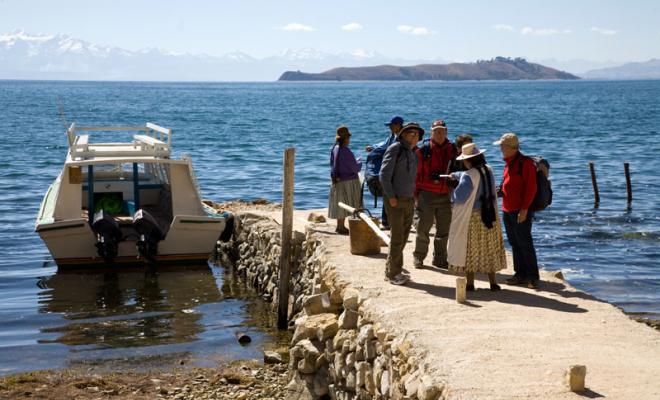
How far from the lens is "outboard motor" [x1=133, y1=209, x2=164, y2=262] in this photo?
1761 cm

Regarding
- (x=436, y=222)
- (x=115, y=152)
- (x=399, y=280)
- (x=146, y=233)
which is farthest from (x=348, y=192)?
(x=115, y=152)

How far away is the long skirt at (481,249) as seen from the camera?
1012 centimetres

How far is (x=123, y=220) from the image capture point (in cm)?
1870

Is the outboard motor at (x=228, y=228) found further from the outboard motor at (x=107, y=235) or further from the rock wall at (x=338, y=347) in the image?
the rock wall at (x=338, y=347)

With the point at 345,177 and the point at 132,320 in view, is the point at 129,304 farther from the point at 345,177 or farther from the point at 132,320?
the point at 345,177

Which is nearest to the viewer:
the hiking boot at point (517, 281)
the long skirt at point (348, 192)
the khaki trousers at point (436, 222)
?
the hiking boot at point (517, 281)

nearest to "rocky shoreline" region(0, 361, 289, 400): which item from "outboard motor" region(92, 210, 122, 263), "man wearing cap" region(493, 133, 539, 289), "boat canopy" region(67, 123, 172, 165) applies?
"man wearing cap" region(493, 133, 539, 289)

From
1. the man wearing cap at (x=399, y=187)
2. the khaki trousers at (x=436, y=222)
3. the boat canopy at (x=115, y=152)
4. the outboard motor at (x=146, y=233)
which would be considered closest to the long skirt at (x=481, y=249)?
the man wearing cap at (x=399, y=187)

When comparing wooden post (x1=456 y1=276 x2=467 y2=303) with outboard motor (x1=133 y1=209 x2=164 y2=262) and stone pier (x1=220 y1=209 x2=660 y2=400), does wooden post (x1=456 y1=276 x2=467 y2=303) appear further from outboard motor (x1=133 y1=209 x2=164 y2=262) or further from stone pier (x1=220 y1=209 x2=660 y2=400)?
outboard motor (x1=133 y1=209 x2=164 y2=262)

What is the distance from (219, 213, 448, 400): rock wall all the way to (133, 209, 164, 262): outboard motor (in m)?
4.17

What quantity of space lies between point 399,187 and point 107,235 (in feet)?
27.6

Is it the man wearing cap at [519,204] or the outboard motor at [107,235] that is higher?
the man wearing cap at [519,204]

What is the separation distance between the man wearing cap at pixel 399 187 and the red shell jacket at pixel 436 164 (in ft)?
2.06

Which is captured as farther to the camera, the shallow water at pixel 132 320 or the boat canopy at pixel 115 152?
the boat canopy at pixel 115 152
